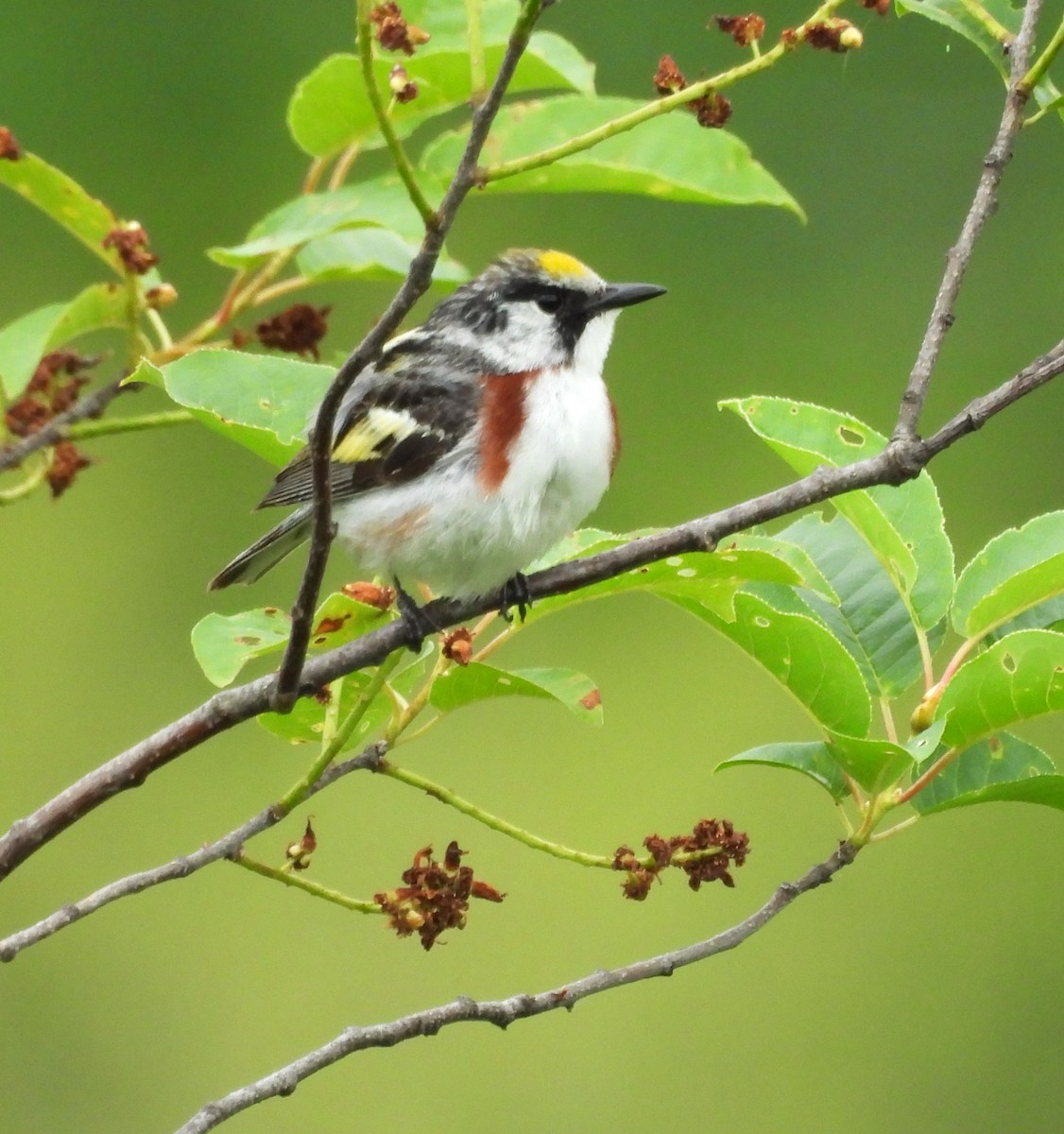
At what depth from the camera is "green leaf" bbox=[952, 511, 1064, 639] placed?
7.13 feet

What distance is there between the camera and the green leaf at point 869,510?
219 cm

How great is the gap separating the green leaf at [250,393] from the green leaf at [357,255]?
33 cm

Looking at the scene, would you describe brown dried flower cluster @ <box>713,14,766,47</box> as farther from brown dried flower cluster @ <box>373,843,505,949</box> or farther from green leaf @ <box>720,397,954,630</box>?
brown dried flower cluster @ <box>373,843,505,949</box>

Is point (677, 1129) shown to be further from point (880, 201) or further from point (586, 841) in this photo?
point (880, 201)

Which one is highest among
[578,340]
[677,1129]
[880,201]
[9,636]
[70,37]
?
[880,201]

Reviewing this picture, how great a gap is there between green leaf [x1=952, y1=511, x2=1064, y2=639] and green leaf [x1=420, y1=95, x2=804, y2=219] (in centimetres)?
57

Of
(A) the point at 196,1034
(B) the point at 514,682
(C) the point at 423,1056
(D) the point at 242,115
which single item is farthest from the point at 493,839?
(B) the point at 514,682

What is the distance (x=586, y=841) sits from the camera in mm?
5652

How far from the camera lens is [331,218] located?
8.22 feet

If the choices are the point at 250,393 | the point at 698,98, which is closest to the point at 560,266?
the point at 250,393

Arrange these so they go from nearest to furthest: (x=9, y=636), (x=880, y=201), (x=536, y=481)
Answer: (x=536, y=481)
(x=9, y=636)
(x=880, y=201)

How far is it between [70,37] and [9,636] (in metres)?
2.03

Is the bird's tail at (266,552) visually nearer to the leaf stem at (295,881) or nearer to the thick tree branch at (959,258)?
the leaf stem at (295,881)

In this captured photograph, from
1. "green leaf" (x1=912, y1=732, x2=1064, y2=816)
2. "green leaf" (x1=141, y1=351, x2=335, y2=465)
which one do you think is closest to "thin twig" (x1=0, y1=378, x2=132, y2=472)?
"green leaf" (x1=141, y1=351, x2=335, y2=465)
